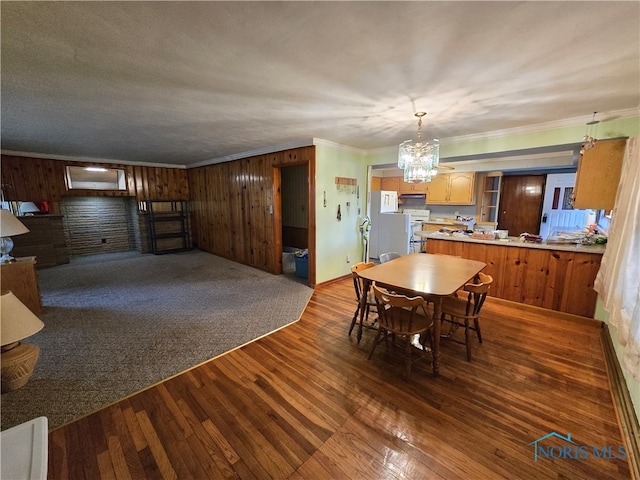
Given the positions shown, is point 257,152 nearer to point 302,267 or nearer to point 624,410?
point 302,267

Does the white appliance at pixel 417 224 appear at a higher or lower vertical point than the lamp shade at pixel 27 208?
lower

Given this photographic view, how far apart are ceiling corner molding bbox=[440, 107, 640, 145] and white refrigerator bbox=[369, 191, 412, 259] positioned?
2.17 m

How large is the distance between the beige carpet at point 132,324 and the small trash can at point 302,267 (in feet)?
0.52

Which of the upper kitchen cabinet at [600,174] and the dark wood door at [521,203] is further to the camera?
the dark wood door at [521,203]

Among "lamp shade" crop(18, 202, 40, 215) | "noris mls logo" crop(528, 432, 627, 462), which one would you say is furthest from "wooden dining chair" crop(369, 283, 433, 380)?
"lamp shade" crop(18, 202, 40, 215)

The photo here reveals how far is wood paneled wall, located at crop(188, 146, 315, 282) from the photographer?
4.70 meters

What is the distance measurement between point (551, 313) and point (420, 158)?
2.59 meters

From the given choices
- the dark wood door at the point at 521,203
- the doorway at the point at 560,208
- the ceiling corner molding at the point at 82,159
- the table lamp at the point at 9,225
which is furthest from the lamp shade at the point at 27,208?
the doorway at the point at 560,208

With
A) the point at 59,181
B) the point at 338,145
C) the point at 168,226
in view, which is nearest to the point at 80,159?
the point at 59,181

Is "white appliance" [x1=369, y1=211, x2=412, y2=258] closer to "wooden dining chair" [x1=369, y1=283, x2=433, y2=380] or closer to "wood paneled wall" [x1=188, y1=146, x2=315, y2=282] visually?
"wood paneled wall" [x1=188, y1=146, x2=315, y2=282]

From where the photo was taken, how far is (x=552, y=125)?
Answer: 9.87 feet

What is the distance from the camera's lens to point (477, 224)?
6145 millimetres

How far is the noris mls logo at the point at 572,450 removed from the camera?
1495 millimetres

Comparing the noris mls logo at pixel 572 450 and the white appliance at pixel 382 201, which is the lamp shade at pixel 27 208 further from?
the noris mls logo at pixel 572 450
